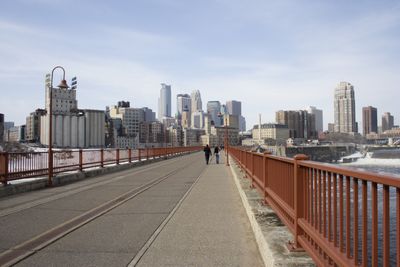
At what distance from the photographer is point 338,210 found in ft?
12.9

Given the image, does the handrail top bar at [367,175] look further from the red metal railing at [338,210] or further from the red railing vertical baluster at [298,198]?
the red railing vertical baluster at [298,198]

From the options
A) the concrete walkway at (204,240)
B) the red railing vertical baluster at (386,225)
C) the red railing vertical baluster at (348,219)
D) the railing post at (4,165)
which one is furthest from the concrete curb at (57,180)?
the red railing vertical baluster at (386,225)

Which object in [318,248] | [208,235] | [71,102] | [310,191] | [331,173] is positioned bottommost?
[208,235]

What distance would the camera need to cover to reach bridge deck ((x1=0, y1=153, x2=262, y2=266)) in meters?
5.90

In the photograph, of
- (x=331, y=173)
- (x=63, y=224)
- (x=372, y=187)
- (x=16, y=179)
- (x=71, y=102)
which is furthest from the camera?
(x=71, y=102)

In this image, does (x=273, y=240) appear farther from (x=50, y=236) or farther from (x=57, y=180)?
(x=57, y=180)

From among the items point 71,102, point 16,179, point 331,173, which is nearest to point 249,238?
point 331,173

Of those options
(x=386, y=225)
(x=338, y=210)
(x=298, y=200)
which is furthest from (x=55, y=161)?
(x=386, y=225)

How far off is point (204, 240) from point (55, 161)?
12.4 m

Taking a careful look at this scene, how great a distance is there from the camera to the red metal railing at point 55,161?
13.9 m

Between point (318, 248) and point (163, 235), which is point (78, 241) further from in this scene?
point (318, 248)

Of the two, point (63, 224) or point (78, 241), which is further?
point (63, 224)

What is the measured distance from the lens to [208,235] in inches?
292

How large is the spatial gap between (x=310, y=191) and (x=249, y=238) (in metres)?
2.68
